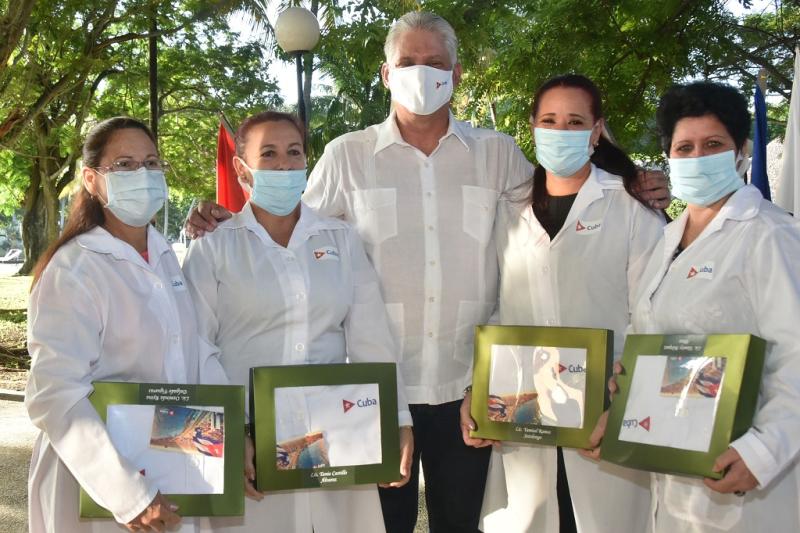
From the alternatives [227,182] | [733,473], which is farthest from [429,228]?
[227,182]

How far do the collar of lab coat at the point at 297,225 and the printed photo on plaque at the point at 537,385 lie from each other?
2.99 ft

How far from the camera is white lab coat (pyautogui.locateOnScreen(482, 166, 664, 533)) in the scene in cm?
338

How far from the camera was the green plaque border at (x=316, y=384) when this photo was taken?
2.96 m

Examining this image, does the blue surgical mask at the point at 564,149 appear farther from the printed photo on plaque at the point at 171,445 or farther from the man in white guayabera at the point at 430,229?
the printed photo on plaque at the point at 171,445

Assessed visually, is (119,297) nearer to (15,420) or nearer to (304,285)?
(304,285)

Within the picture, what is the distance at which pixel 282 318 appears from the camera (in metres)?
3.26

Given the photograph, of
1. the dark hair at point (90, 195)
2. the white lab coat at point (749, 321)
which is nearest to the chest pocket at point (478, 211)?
the white lab coat at point (749, 321)

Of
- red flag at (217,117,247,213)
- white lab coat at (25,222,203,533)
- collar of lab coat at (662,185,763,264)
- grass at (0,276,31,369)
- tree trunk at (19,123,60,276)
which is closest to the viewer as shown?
white lab coat at (25,222,203,533)

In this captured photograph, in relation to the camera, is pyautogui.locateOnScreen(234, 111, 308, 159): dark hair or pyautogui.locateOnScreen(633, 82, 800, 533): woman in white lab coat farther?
pyautogui.locateOnScreen(234, 111, 308, 159): dark hair

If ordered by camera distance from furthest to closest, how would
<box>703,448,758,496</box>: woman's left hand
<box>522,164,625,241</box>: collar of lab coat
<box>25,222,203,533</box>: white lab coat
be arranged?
<box>522,164,625,241</box>: collar of lab coat, <box>25,222,203,533</box>: white lab coat, <box>703,448,758,496</box>: woman's left hand

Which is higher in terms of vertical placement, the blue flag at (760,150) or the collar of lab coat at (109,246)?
the blue flag at (760,150)

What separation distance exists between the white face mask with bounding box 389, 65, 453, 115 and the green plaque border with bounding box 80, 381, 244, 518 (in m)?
1.68

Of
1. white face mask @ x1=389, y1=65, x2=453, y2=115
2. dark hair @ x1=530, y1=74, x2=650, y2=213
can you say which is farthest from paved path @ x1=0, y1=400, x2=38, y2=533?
dark hair @ x1=530, y1=74, x2=650, y2=213

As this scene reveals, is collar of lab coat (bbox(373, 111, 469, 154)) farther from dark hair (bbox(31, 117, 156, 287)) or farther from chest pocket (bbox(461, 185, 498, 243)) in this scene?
dark hair (bbox(31, 117, 156, 287))
